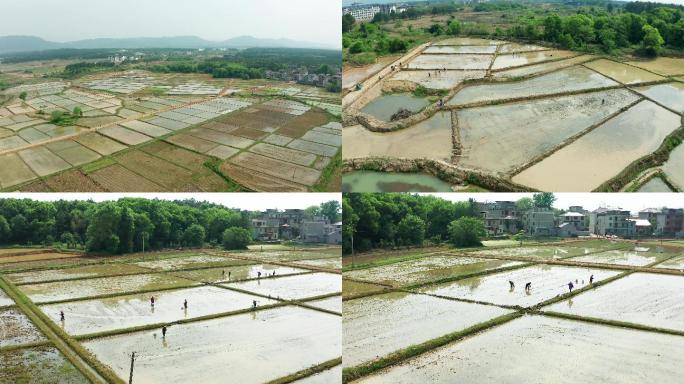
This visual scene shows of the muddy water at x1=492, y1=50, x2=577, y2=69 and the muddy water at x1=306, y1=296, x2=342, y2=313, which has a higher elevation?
the muddy water at x1=492, y1=50, x2=577, y2=69

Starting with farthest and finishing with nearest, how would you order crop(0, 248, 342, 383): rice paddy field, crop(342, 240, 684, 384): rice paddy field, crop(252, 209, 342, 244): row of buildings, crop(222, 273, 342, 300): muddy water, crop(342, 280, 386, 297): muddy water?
crop(252, 209, 342, 244): row of buildings, crop(222, 273, 342, 300): muddy water, crop(342, 280, 386, 297): muddy water, crop(0, 248, 342, 383): rice paddy field, crop(342, 240, 684, 384): rice paddy field

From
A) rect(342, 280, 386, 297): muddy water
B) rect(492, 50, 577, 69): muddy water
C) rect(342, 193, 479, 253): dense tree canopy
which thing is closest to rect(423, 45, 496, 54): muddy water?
rect(492, 50, 577, 69): muddy water

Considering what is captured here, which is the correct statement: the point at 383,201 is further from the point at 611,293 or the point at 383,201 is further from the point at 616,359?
the point at 616,359

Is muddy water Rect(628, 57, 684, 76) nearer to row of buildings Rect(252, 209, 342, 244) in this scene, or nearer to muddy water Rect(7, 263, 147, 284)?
row of buildings Rect(252, 209, 342, 244)

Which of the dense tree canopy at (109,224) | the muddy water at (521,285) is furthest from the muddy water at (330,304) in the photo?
the dense tree canopy at (109,224)

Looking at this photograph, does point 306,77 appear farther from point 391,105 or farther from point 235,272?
point 391,105

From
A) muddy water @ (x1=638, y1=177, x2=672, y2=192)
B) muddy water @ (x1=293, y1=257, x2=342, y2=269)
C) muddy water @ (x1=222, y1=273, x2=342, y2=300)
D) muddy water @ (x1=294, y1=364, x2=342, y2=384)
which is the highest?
muddy water @ (x1=638, y1=177, x2=672, y2=192)

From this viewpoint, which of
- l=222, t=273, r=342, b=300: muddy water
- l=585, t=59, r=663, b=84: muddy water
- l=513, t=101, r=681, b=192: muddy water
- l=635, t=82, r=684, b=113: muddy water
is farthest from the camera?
l=585, t=59, r=663, b=84: muddy water

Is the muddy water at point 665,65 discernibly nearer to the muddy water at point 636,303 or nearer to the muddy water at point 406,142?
the muddy water at point 636,303
